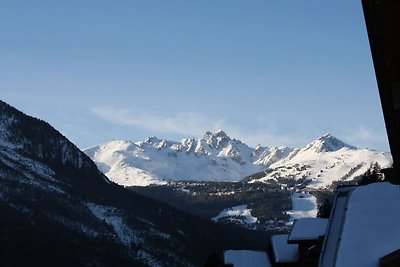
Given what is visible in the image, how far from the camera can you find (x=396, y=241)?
18172mm

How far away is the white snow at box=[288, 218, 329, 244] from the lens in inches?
1316

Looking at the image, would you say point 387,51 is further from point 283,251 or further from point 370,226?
point 283,251

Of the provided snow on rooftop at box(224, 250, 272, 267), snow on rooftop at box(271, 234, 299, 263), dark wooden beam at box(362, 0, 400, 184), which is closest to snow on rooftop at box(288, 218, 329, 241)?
snow on rooftop at box(271, 234, 299, 263)

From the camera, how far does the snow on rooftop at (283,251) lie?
121ft

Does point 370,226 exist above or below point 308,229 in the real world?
below

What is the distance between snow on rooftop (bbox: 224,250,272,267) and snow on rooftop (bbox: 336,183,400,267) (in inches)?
517

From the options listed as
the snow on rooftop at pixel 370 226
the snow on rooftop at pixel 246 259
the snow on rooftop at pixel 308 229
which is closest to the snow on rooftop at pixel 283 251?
the snow on rooftop at pixel 246 259

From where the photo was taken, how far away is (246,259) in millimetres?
41969

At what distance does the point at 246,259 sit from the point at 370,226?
20774mm

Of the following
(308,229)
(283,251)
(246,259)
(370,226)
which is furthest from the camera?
(246,259)

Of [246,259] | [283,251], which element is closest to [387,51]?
[283,251]

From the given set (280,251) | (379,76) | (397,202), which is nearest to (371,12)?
(379,76)

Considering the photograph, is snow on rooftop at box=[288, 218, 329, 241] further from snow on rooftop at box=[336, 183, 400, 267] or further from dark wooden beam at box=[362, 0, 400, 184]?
dark wooden beam at box=[362, 0, 400, 184]

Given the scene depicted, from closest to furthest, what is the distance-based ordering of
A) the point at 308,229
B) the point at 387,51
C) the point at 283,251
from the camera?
the point at 387,51 < the point at 308,229 < the point at 283,251
